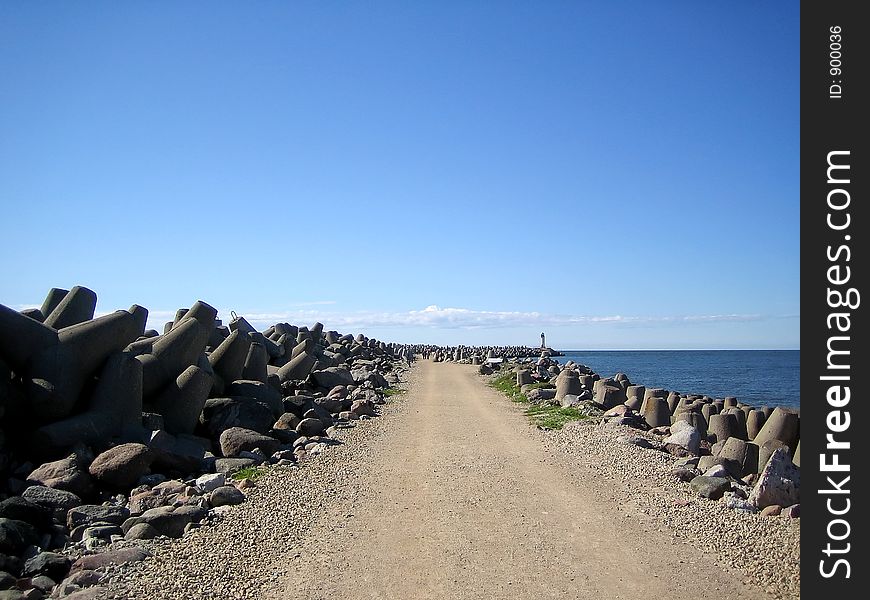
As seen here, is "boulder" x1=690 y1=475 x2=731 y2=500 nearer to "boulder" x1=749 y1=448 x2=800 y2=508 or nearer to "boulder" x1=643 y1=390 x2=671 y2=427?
"boulder" x1=749 y1=448 x2=800 y2=508

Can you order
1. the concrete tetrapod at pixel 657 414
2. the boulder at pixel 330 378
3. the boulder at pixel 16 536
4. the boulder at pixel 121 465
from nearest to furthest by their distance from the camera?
the boulder at pixel 16 536 → the boulder at pixel 121 465 → the concrete tetrapod at pixel 657 414 → the boulder at pixel 330 378

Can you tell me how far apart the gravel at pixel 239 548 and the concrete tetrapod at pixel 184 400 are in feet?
9.35

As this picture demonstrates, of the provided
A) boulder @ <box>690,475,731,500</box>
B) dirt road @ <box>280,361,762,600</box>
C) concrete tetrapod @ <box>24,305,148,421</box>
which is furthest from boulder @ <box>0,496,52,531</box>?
boulder @ <box>690,475,731,500</box>

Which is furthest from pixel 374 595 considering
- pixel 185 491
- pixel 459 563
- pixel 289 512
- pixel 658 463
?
pixel 658 463

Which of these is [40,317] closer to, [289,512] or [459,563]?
[289,512]

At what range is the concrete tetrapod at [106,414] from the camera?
9906mm

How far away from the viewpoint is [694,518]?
7879 millimetres

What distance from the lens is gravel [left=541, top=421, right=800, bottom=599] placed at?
6.39 metres

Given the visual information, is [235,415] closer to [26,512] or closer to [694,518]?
[26,512]

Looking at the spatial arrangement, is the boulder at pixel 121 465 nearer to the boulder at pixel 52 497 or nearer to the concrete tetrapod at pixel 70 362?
the boulder at pixel 52 497

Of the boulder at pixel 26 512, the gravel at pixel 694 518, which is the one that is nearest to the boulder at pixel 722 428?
the gravel at pixel 694 518

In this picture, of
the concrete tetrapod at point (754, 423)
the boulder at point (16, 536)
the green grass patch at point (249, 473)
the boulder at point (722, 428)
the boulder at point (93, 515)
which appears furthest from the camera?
the concrete tetrapod at point (754, 423)

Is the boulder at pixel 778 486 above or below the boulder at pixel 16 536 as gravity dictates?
above

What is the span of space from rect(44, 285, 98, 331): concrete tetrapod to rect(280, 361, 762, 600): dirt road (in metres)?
6.43
